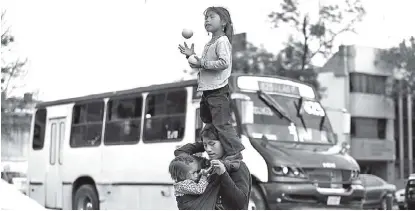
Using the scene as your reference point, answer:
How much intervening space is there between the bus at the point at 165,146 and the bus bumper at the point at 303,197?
0.01 m

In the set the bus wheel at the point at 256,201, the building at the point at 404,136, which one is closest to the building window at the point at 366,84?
the building at the point at 404,136

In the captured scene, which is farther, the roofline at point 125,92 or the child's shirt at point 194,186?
the roofline at point 125,92

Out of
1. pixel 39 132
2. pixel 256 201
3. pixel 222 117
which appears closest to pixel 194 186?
pixel 222 117

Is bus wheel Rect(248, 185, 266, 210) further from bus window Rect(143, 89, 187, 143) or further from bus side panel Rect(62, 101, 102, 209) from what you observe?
bus side panel Rect(62, 101, 102, 209)

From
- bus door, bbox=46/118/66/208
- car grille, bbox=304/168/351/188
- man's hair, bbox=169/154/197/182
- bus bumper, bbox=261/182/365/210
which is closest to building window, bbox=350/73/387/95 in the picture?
bus door, bbox=46/118/66/208

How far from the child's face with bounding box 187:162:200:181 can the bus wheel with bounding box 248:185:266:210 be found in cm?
503

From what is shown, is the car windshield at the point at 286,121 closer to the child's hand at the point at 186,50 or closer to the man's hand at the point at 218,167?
the child's hand at the point at 186,50

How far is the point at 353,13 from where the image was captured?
9.55 meters

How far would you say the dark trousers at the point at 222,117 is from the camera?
116 inches

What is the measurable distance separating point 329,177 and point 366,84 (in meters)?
21.9

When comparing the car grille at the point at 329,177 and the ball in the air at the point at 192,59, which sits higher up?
the ball in the air at the point at 192,59

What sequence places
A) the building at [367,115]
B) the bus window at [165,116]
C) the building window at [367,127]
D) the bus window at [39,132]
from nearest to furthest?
the bus window at [165,116]
the bus window at [39,132]
the building at [367,115]
the building window at [367,127]

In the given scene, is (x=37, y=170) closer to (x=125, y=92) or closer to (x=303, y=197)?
(x=125, y=92)

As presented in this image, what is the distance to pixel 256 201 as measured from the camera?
25.9 feet
